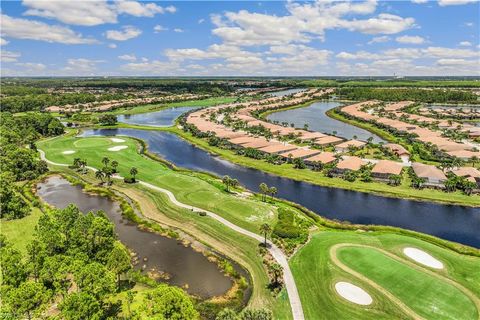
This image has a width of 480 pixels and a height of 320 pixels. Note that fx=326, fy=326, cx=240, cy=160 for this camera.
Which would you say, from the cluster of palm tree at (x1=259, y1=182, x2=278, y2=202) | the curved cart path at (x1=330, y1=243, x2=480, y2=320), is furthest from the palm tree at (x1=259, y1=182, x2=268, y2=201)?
the curved cart path at (x1=330, y1=243, x2=480, y2=320)

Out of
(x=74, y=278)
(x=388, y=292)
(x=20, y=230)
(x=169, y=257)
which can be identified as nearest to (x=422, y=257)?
(x=388, y=292)

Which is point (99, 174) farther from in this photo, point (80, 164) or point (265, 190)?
point (265, 190)

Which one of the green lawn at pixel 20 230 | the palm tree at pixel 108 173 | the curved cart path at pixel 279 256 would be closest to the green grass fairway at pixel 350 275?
the curved cart path at pixel 279 256

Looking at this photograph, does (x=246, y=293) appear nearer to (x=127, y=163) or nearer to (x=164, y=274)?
(x=164, y=274)

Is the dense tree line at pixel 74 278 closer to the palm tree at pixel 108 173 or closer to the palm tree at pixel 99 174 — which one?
the palm tree at pixel 108 173

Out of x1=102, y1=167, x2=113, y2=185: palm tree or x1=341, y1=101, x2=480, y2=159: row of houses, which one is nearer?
x1=102, y1=167, x2=113, y2=185: palm tree

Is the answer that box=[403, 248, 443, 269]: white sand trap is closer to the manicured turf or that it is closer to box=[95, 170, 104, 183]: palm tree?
the manicured turf
